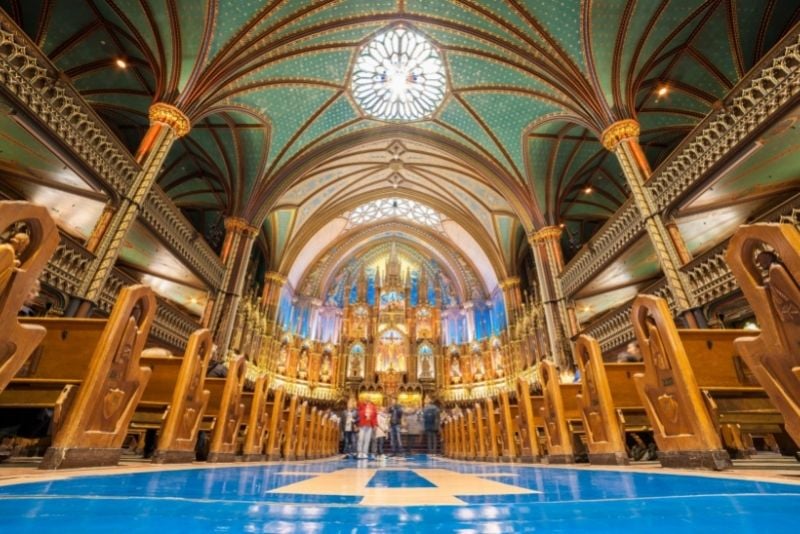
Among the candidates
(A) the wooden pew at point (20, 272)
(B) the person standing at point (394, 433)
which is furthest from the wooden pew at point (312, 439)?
(A) the wooden pew at point (20, 272)

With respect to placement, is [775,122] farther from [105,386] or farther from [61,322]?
[61,322]

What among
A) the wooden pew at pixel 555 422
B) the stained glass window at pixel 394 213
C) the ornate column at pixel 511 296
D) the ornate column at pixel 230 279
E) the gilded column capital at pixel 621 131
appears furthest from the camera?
the stained glass window at pixel 394 213

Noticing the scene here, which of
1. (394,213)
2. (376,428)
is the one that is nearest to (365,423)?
(376,428)

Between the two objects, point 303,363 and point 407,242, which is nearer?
point 303,363

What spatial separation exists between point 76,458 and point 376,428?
894 centimetres

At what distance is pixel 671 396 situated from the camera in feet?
10.1

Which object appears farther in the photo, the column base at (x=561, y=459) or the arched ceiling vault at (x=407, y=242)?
the arched ceiling vault at (x=407, y=242)

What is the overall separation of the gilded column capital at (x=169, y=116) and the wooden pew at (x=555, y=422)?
989 centimetres

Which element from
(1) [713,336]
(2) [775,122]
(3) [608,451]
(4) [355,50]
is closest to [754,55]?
(2) [775,122]

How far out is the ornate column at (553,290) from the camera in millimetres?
12906

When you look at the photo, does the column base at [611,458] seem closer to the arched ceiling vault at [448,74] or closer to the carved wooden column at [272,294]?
the arched ceiling vault at [448,74]

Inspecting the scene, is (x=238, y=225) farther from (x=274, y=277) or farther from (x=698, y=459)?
(x=698, y=459)

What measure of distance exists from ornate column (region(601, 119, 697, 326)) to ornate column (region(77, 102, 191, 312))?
35.6ft

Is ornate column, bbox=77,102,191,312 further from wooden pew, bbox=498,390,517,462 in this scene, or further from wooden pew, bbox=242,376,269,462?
wooden pew, bbox=498,390,517,462
